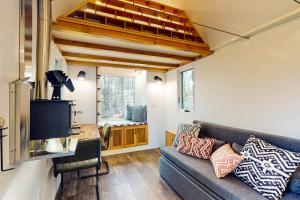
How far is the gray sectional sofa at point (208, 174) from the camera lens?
5.41ft

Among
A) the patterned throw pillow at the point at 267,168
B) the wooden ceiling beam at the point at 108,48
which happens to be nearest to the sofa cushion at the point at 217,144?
the patterned throw pillow at the point at 267,168

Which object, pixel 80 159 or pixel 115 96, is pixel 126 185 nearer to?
pixel 80 159

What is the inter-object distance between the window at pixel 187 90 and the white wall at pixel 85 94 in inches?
89.0

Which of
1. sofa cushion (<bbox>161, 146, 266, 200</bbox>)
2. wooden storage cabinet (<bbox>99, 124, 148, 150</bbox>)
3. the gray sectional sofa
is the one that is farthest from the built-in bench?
sofa cushion (<bbox>161, 146, 266, 200</bbox>)

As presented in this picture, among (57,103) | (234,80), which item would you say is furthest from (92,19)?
(234,80)

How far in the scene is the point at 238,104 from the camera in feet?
8.71

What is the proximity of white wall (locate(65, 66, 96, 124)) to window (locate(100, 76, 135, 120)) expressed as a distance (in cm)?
55

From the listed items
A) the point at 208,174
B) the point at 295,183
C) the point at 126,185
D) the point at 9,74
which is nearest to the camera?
the point at 9,74

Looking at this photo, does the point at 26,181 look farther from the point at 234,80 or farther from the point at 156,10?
the point at 234,80

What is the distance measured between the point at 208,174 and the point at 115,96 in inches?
141

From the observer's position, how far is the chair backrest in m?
2.10

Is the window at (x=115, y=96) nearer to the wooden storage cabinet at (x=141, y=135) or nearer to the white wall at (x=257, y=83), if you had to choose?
the wooden storage cabinet at (x=141, y=135)

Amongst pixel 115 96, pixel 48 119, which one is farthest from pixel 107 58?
pixel 48 119

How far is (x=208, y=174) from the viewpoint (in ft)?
6.48
